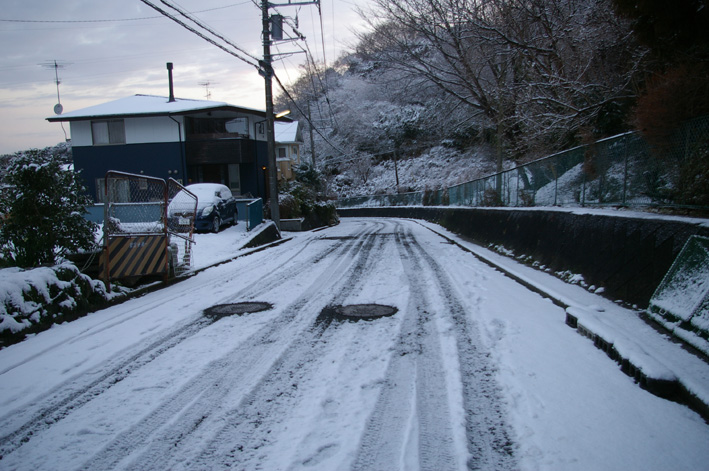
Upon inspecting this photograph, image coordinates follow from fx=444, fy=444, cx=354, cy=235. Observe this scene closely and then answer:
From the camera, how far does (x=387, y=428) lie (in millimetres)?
3252

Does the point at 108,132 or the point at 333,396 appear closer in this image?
the point at 333,396

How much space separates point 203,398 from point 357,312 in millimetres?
2937

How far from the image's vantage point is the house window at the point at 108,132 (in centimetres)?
2841

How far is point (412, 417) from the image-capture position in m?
3.40

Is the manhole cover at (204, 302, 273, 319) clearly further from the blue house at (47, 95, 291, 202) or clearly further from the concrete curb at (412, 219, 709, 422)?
the blue house at (47, 95, 291, 202)

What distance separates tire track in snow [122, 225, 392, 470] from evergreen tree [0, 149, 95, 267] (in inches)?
203

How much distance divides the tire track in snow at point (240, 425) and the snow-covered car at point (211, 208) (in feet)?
40.8

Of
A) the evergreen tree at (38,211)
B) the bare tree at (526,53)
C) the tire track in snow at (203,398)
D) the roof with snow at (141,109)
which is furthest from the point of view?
the roof with snow at (141,109)

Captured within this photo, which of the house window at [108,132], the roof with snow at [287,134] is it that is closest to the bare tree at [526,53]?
the house window at [108,132]

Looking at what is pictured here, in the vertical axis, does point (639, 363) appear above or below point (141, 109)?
below

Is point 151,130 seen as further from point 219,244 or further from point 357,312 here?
point 357,312

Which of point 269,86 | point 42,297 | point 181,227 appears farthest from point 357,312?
point 269,86

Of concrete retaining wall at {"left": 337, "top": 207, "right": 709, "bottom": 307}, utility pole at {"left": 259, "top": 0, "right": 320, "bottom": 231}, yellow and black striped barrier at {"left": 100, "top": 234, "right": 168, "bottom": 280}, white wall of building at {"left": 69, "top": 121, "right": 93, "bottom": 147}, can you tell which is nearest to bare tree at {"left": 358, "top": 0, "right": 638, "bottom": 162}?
concrete retaining wall at {"left": 337, "top": 207, "right": 709, "bottom": 307}

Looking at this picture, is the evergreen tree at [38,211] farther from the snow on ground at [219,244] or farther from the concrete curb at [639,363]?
the concrete curb at [639,363]
